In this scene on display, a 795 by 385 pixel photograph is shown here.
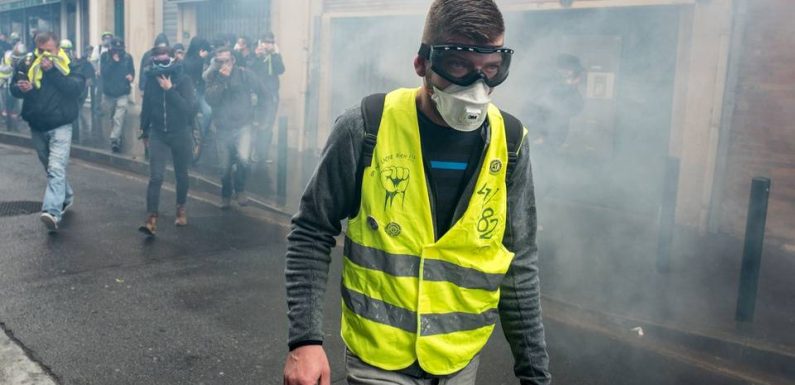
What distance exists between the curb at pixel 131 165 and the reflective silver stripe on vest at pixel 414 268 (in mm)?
5559

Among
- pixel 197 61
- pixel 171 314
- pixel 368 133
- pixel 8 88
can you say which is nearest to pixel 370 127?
pixel 368 133

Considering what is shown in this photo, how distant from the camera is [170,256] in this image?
18.2ft

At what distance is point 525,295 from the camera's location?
6.11ft

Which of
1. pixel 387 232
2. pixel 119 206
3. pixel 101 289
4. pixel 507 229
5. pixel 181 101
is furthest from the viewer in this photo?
pixel 119 206

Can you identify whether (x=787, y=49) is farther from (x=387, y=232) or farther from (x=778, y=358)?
(x=387, y=232)

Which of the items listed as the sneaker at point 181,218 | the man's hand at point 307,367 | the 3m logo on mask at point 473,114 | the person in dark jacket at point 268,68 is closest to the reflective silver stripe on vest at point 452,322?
the man's hand at point 307,367

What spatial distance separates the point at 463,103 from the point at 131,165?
890 centimetres

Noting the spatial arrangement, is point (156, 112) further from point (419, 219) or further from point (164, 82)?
point (419, 219)

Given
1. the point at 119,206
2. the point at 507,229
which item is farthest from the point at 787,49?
the point at 119,206

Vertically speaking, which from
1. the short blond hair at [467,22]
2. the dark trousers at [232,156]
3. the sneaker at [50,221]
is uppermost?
the short blond hair at [467,22]

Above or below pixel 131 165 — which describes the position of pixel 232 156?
above

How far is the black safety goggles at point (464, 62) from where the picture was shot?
5.32 ft

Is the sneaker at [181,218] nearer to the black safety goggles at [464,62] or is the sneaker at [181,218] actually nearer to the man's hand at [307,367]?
the man's hand at [307,367]

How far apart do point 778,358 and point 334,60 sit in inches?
350
